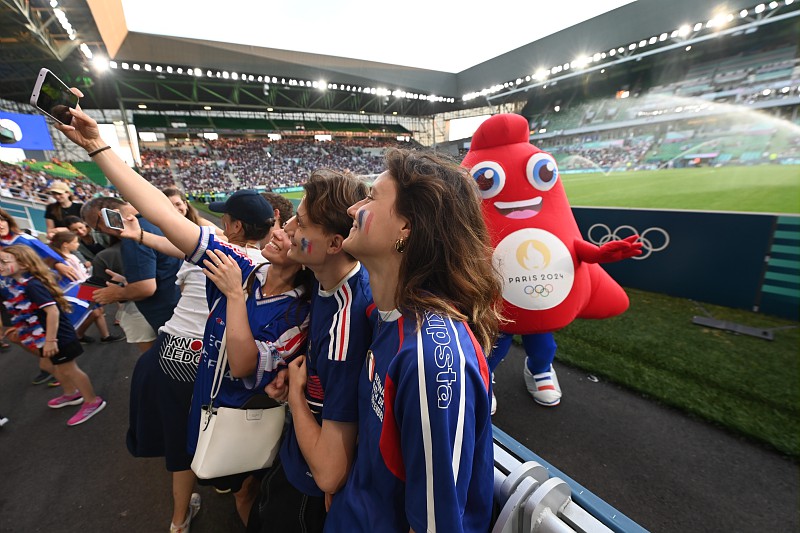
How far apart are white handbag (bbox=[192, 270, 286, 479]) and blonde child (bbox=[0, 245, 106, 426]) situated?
2.40m

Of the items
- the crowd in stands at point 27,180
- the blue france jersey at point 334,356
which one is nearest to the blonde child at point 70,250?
the blue france jersey at point 334,356

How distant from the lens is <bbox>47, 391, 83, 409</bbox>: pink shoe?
10.1 feet

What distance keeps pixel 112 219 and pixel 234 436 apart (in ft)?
3.16

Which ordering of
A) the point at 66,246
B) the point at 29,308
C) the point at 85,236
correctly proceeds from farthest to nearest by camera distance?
the point at 85,236 → the point at 66,246 → the point at 29,308

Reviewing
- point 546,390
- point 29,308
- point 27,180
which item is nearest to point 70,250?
point 29,308

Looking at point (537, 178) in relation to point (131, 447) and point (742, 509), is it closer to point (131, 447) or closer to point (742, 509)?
point (742, 509)

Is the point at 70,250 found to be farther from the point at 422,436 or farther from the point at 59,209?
the point at 422,436

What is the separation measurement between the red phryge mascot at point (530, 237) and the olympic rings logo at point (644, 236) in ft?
11.0

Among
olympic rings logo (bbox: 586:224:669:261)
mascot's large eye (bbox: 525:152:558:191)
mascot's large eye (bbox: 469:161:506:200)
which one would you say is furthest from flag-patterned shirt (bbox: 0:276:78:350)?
olympic rings logo (bbox: 586:224:669:261)

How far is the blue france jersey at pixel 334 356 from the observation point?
0.96 metres

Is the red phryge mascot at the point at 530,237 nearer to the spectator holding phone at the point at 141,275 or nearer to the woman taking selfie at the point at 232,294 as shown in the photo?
the woman taking selfie at the point at 232,294

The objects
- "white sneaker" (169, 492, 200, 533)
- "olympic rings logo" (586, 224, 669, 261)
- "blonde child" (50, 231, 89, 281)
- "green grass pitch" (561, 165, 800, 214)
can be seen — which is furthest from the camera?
"green grass pitch" (561, 165, 800, 214)

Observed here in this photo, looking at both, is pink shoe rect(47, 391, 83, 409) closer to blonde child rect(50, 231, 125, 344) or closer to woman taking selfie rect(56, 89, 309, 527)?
blonde child rect(50, 231, 125, 344)

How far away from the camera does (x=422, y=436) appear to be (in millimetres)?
689
